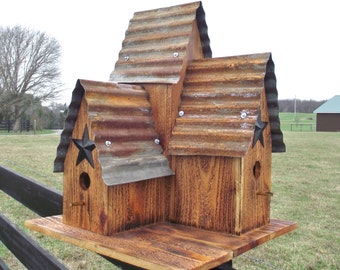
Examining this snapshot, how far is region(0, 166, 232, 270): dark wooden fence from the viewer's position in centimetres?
181

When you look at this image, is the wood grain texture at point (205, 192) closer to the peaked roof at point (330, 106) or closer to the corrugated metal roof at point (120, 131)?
the corrugated metal roof at point (120, 131)

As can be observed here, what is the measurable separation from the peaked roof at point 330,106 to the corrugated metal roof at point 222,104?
149 ft

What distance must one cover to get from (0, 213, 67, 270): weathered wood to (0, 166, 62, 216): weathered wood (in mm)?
172

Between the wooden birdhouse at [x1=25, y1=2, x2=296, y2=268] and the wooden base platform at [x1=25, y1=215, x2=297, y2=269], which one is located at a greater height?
the wooden birdhouse at [x1=25, y1=2, x2=296, y2=268]

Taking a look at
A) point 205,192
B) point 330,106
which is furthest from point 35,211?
point 330,106

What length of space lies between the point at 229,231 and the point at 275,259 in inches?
125

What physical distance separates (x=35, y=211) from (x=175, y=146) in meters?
1.38

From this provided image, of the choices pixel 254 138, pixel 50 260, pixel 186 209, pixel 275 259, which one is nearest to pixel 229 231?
pixel 186 209

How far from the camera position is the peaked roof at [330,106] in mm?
43812

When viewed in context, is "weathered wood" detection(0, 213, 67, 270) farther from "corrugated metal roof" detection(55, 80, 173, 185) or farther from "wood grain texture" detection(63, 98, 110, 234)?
"corrugated metal roof" detection(55, 80, 173, 185)

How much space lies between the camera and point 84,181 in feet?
5.13

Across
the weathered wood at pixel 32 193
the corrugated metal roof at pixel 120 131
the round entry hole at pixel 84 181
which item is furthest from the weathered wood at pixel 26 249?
the corrugated metal roof at pixel 120 131

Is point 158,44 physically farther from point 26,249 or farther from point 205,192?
point 26,249

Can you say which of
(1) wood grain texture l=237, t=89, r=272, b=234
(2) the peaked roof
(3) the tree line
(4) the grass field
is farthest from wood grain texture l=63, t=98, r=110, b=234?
(2) the peaked roof
